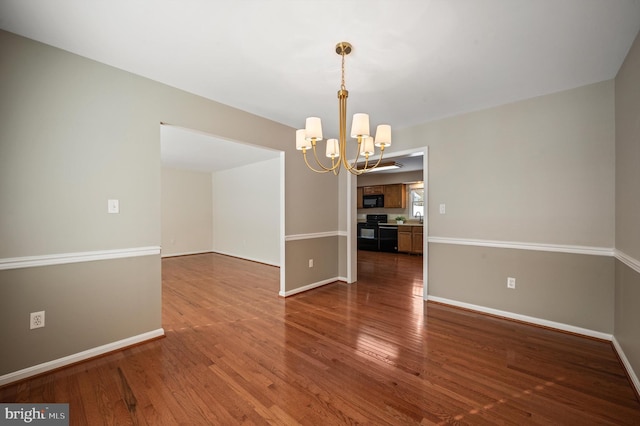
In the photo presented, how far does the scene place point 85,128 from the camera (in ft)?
6.91

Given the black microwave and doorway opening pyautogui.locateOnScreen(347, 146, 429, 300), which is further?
the black microwave

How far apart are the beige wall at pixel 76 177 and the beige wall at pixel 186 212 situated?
4876 mm

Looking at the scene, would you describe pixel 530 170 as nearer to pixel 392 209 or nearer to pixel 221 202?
pixel 392 209

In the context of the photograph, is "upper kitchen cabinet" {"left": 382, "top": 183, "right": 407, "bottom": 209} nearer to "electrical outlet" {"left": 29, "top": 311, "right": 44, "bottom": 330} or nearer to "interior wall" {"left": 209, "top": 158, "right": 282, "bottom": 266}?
"interior wall" {"left": 209, "top": 158, "right": 282, "bottom": 266}

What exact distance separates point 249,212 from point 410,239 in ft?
13.9

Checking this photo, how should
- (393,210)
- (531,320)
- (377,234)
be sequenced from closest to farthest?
(531,320) < (377,234) < (393,210)

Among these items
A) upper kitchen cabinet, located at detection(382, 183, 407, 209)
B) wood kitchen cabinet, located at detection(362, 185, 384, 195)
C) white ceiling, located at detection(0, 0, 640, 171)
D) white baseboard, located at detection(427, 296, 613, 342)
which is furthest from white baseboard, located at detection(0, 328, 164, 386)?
wood kitchen cabinet, located at detection(362, 185, 384, 195)

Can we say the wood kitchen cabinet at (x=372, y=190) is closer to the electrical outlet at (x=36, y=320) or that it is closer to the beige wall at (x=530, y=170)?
the beige wall at (x=530, y=170)

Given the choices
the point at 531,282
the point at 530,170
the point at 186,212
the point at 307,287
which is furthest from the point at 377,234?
the point at 186,212

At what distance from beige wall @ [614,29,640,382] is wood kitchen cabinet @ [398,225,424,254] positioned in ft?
14.9

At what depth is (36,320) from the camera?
75.7 inches

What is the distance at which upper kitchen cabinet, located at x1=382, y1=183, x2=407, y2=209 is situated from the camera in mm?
7688

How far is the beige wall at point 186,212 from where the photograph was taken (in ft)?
22.3

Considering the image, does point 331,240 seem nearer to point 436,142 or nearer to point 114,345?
point 436,142
